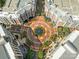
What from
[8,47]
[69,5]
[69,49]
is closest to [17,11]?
[8,47]

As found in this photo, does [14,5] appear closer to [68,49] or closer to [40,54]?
[40,54]

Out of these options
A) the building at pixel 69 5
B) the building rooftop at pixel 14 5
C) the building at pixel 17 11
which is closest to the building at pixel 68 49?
the building at pixel 69 5

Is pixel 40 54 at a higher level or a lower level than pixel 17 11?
lower

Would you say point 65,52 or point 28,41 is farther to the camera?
point 28,41

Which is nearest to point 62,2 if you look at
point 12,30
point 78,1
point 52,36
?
point 78,1

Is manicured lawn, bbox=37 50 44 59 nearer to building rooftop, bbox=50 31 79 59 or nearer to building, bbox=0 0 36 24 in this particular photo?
building rooftop, bbox=50 31 79 59

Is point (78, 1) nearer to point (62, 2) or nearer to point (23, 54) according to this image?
point (62, 2)

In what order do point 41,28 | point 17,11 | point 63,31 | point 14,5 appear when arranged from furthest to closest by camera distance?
point 41,28 < point 14,5 < point 63,31 < point 17,11

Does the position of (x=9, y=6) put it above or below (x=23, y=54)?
above
